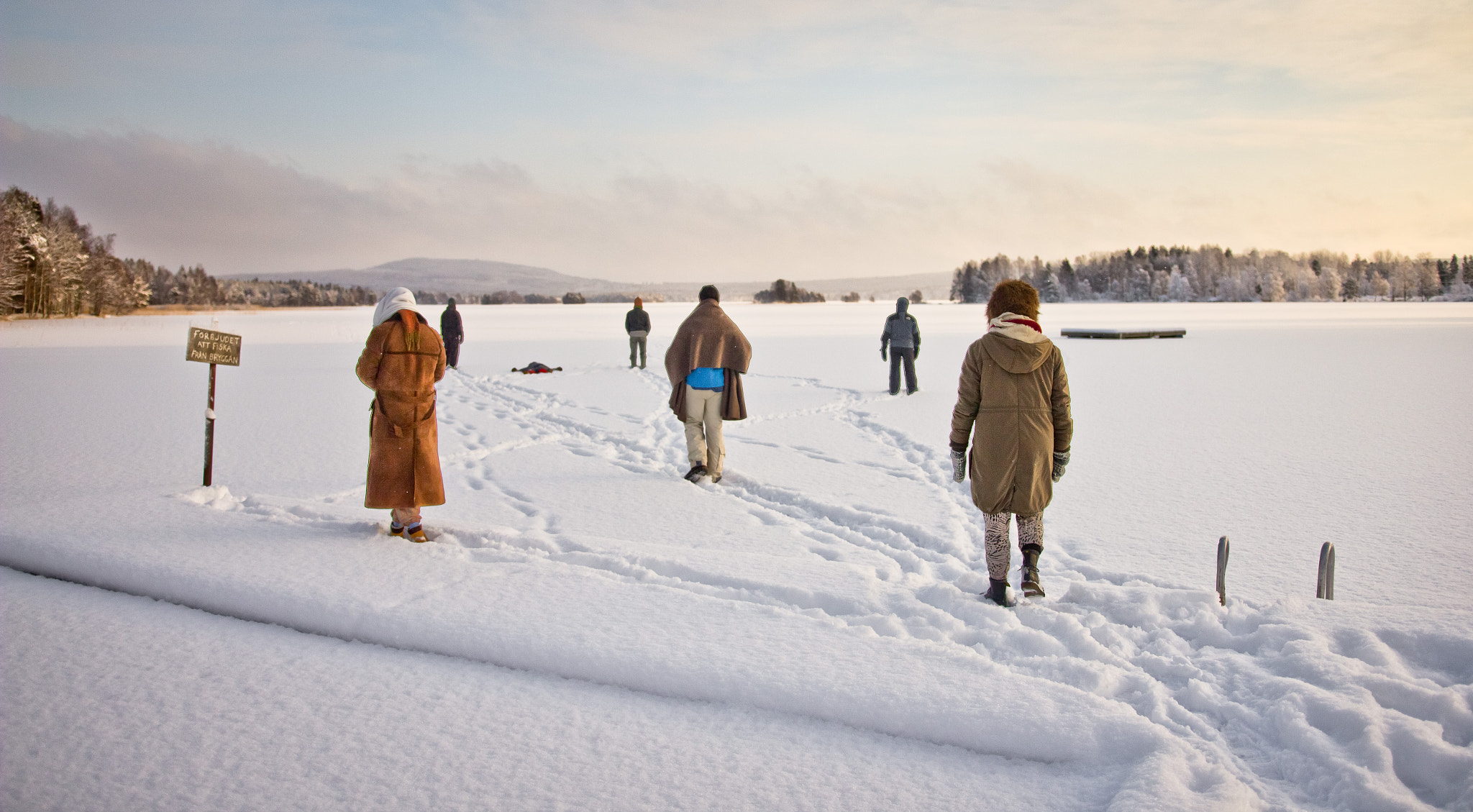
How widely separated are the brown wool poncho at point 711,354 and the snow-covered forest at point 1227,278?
12229cm

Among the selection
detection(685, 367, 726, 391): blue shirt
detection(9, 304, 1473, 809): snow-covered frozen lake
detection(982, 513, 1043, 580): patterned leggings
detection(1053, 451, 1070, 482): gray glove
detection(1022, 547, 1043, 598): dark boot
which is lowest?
detection(9, 304, 1473, 809): snow-covered frozen lake

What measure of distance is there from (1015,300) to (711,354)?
3.84m

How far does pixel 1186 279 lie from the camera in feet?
429

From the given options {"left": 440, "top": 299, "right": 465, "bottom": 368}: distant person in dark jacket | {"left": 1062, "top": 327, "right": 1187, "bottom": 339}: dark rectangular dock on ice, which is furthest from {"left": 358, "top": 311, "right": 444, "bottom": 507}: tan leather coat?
{"left": 1062, "top": 327, "right": 1187, "bottom": 339}: dark rectangular dock on ice

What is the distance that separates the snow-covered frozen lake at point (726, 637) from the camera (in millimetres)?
2816

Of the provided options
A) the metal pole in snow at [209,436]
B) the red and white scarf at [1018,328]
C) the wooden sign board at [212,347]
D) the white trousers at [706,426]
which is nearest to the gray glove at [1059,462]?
the red and white scarf at [1018,328]

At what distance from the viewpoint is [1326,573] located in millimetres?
4164

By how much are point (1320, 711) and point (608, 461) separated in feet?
21.9

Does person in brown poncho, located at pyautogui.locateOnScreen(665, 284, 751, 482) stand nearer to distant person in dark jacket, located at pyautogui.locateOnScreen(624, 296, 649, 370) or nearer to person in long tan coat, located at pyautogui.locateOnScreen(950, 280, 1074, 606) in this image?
person in long tan coat, located at pyautogui.locateOnScreen(950, 280, 1074, 606)

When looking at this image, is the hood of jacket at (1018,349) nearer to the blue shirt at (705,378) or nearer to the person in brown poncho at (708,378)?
the person in brown poncho at (708,378)

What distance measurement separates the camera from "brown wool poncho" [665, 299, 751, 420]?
759 cm

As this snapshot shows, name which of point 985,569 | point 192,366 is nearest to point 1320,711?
point 985,569

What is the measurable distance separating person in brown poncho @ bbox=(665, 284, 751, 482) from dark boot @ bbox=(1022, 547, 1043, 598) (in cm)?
360

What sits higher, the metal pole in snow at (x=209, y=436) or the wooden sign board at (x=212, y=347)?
the wooden sign board at (x=212, y=347)
